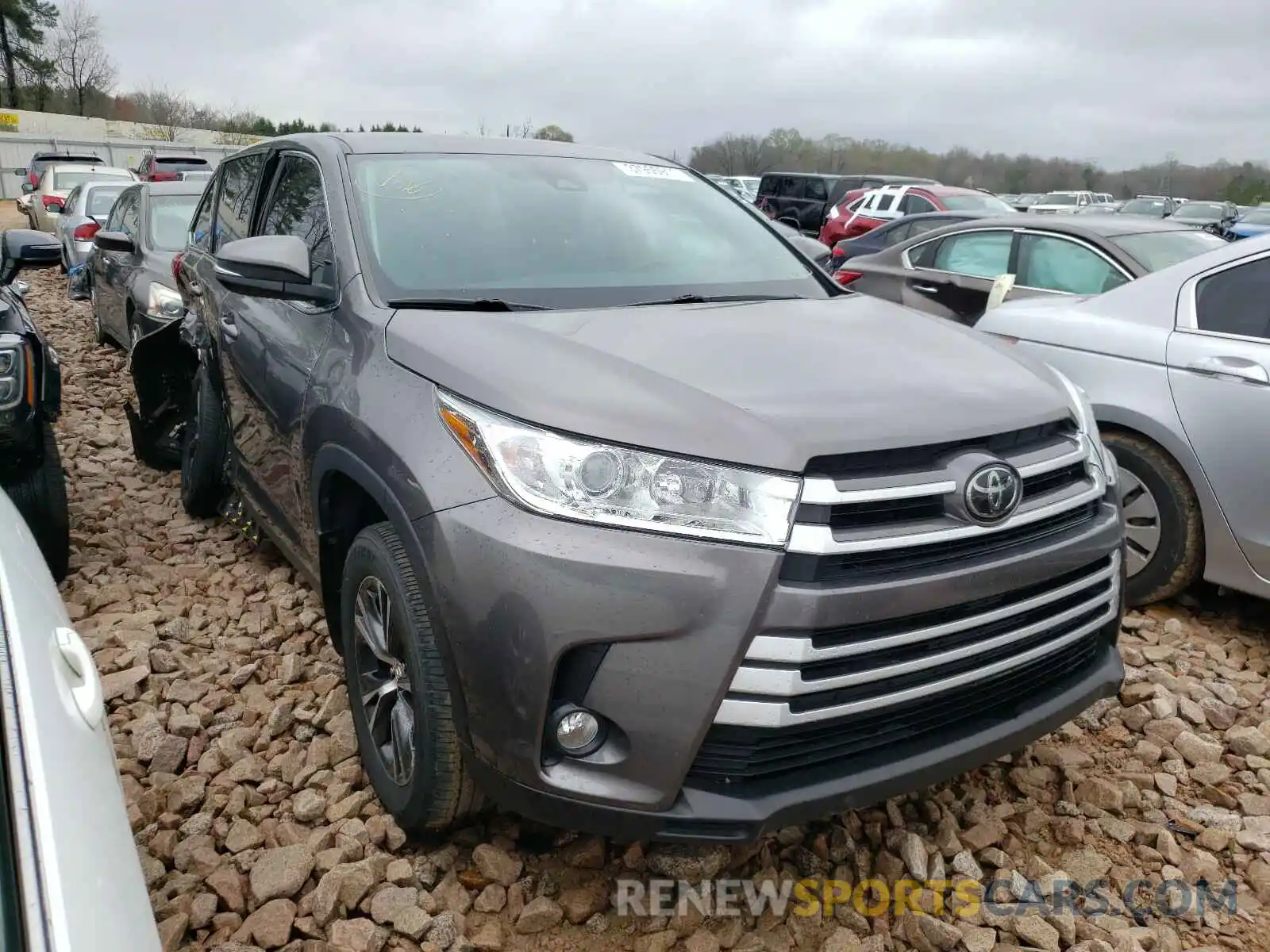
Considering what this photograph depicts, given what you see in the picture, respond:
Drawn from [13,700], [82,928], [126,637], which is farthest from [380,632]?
[126,637]

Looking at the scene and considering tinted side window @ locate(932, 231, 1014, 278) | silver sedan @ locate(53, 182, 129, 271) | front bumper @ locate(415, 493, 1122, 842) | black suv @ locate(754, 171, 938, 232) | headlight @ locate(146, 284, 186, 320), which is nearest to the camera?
front bumper @ locate(415, 493, 1122, 842)

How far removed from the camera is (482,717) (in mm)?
1888

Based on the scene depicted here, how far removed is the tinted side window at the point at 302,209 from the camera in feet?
9.20

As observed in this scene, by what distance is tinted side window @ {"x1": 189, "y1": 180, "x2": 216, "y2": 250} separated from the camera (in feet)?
14.7

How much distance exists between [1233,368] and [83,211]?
43.1ft

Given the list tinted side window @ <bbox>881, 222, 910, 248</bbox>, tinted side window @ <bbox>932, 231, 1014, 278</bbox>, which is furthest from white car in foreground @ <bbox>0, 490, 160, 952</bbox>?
tinted side window @ <bbox>881, 222, 910, 248</bbox>

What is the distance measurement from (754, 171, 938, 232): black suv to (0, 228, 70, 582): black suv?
1624cm

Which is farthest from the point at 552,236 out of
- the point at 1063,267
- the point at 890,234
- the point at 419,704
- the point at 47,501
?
the point at 890,234

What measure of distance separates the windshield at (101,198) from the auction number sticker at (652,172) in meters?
11.3

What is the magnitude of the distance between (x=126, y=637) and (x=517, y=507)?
238 centimetres

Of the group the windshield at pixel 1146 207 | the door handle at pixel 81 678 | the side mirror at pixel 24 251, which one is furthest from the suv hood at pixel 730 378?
the windshield at pixel 1146 207

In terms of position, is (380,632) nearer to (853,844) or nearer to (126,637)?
(853,844)

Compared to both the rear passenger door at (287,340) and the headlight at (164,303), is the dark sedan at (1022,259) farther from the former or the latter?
the headlight at (164,303)

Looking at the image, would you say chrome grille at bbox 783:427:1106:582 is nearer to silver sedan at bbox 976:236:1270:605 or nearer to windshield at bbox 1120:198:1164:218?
silver sedan at bbox 976:236:1270:605
